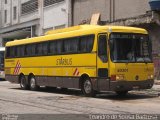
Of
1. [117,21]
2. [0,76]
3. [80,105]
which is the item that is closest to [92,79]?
[80,105]

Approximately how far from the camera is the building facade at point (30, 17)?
48.4 meters

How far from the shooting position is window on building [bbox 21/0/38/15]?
5481 centimetres

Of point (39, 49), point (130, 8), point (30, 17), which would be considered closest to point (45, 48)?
point (39, 49)

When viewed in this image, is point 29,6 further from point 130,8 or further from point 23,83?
point 23,83

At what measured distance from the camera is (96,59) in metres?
20.7

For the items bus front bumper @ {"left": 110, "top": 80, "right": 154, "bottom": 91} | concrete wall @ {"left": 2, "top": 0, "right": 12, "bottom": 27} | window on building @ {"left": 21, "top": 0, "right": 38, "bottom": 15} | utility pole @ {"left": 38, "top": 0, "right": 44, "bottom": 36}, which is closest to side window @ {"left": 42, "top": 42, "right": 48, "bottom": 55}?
bus front bumper @ {"left": 110, "top": 80, "right": 154, "bottom": 91}

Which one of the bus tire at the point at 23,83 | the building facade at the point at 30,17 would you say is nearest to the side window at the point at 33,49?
the bus tire at the point at 23,83

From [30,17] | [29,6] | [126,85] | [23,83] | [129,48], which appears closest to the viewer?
[126,85]

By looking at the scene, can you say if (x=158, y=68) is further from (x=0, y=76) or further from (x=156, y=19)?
(x=0, y=76)

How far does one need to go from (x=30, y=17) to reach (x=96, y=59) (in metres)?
36.6

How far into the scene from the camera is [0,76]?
4025 centimetres

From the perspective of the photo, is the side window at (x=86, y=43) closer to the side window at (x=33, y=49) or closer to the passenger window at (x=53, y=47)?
the passenger window at (x=53, y=47)

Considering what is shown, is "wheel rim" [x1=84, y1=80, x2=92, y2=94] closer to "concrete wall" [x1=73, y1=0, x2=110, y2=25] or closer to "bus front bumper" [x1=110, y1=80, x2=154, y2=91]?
"bus front bumper" [x1=110, y1=80, x2=154, y2=91]

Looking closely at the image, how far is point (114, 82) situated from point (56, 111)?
475cm
